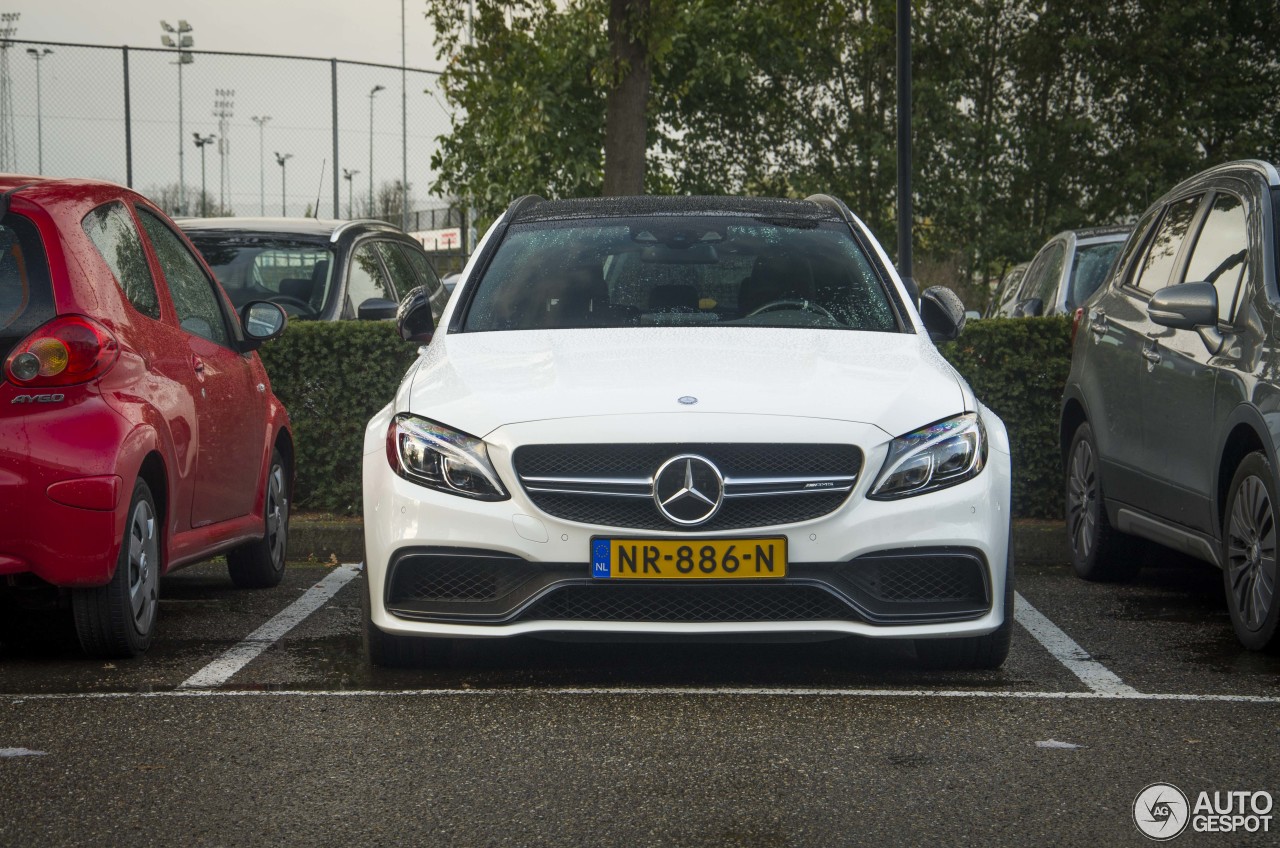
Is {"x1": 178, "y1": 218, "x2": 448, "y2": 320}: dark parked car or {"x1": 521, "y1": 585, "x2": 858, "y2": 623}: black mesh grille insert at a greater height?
{"x1": 178, "y1": 218, "x2": 448, "y2": 320}: dark parked car

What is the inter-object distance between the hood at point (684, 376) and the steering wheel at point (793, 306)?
282 mm

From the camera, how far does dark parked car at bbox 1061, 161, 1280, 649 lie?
20.0 ft

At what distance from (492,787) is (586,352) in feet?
6.52

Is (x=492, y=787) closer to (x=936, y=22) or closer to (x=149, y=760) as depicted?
(x=149, y=760)

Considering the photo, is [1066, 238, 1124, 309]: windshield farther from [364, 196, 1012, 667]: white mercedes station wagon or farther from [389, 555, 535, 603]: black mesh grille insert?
[389, 555, 535, 603]: black mesh grille insert

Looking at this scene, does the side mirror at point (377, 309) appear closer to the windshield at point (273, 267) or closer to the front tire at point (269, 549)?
the windshield at point (273, 267)

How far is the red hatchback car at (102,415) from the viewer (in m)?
5.44

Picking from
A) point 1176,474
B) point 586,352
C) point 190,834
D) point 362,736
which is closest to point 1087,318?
point 1176,474

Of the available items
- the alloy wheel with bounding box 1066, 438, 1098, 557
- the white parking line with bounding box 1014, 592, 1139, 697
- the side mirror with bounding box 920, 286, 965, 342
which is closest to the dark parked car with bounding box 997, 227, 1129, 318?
the alloy wheel with bounding box 1066, 438, 1098, 557

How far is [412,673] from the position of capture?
18.6 feet

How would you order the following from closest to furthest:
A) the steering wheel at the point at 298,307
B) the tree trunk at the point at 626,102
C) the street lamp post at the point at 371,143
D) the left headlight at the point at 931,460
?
1. the left headlight at the point at 931,460
2. the steering wheel at the point at 298,307
3. the tree trunk at the point at 626,102
4. the street lamp post at the point at 371,143

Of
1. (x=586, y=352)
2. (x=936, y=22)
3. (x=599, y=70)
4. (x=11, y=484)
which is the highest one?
(x=936, y=22)

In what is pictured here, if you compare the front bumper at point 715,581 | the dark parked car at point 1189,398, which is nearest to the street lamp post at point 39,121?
the dark parked car at point 1189,398

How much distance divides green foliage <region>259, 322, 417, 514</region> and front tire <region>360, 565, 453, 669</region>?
13.4ft
